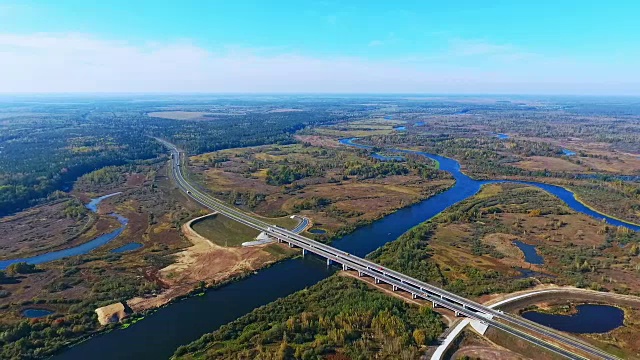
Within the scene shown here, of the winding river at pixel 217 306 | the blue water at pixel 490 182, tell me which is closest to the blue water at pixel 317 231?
the winding river at pixel 217 306

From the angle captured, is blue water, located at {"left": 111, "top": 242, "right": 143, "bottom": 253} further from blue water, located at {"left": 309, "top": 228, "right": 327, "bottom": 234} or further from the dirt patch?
blue water, located at {"left": 309, "top": 228, "right": 327, "bottom": 234}

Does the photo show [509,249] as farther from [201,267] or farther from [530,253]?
[201,267]

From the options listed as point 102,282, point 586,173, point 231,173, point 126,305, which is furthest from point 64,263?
point 586,173

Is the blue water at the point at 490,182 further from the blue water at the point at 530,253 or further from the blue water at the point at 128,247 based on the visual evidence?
the blue water at the point at 128,247

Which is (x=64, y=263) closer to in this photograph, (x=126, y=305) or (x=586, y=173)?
A: (x=126, y=305)

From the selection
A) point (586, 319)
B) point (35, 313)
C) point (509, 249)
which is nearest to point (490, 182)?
point (509, 249)

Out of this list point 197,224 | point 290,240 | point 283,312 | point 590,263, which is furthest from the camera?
point 197,224
